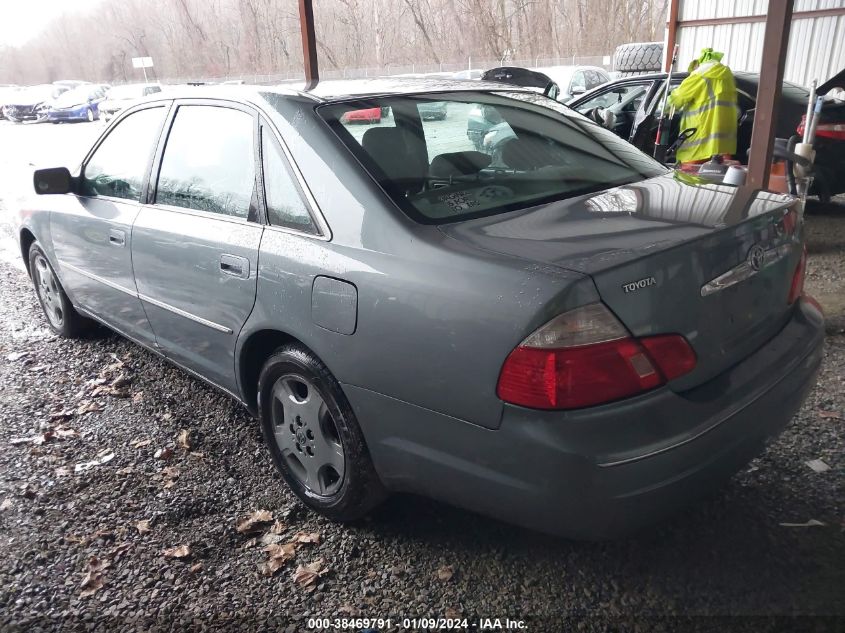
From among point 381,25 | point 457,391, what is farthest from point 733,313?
point 381,25

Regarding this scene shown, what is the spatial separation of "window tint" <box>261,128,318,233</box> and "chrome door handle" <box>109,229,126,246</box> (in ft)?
3.89

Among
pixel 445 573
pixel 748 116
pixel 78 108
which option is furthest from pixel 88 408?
pixel 78 108

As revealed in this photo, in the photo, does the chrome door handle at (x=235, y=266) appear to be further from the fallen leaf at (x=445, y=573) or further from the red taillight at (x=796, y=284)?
the red taillight at (x=796, y=284)

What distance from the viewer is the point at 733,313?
6.29 feet

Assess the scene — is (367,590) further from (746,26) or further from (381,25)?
(381,25)

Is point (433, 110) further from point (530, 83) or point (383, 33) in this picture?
point (383, 33)

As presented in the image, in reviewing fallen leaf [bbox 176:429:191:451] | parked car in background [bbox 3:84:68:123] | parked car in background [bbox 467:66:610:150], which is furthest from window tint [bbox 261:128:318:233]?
parked car in background [bbox 3:84:68:123]

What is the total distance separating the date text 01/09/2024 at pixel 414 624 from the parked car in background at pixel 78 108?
28.5 metres

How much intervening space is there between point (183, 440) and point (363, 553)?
130cm

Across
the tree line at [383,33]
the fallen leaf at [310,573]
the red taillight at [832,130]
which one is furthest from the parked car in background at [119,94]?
the fallen leaf at [310,573]

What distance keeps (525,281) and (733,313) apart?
0.70m

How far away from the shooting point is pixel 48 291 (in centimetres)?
458

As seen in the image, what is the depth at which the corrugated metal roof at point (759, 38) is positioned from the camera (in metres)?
10.6

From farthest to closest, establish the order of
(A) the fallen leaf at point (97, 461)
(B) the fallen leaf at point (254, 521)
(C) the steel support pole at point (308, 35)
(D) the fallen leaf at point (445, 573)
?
(C) the steel support pole at point (308, 35) → (A) the fallen leaf at point (97, 461) → (B) the fallen leaf at point (254, 521) → (D) the fallen leaf at point (445, 573)
